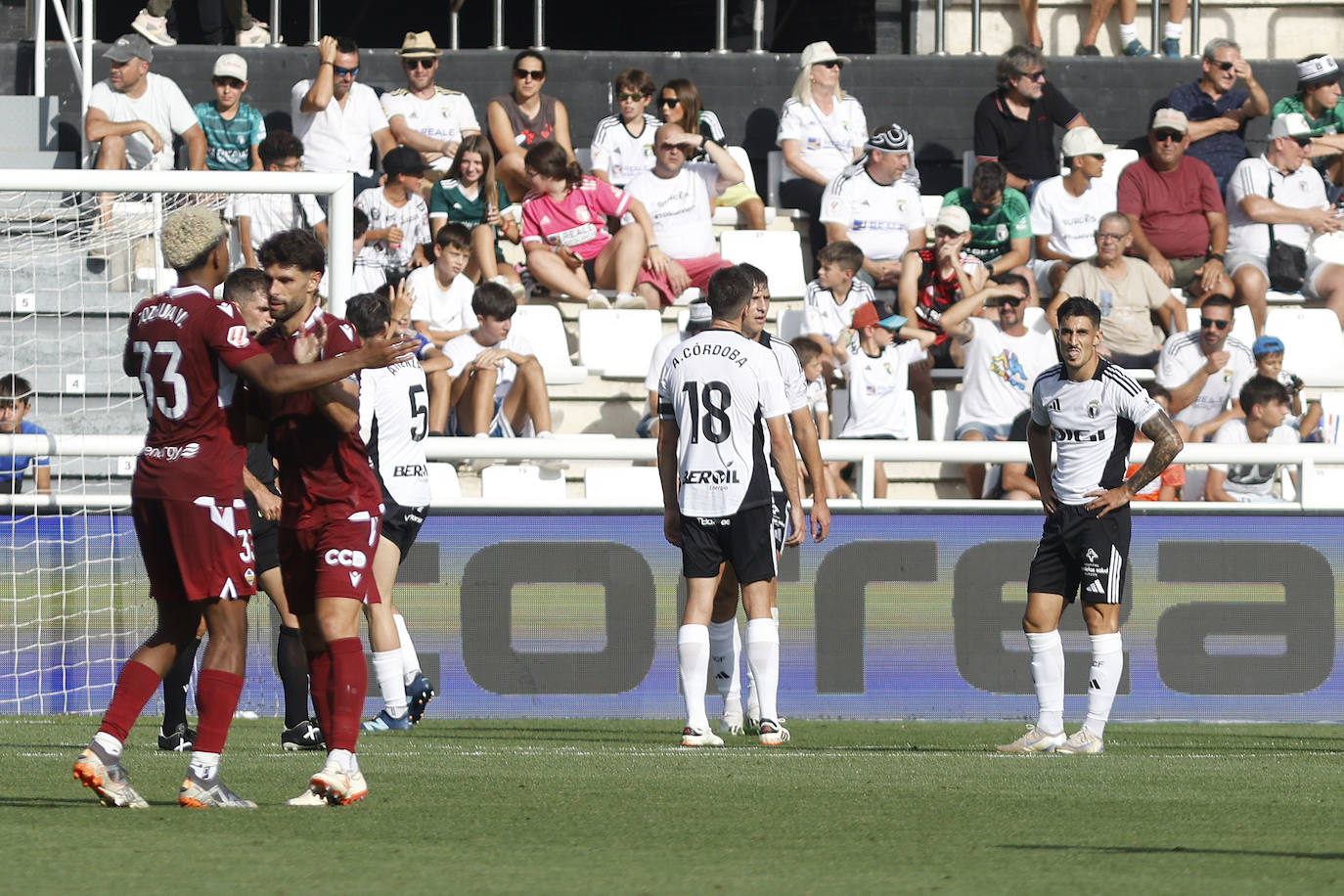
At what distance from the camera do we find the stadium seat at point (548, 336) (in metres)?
14.0

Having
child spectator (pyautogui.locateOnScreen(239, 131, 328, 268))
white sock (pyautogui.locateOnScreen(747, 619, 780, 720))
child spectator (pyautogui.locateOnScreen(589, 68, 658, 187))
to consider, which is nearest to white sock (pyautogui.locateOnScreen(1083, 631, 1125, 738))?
white sock (pyautogui.locateOnScreen(747, 619, 780, 720))

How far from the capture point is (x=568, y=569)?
10688 millimetres

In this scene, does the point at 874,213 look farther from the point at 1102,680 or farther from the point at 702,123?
the point at 1102,680

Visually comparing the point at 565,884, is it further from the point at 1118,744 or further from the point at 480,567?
the point at 480,567

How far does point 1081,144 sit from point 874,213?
1.78 m

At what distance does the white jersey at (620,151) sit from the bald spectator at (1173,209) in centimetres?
377

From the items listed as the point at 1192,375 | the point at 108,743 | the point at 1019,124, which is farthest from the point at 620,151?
the point at 108,743

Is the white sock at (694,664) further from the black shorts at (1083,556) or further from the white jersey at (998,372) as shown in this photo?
the white jersey at (998,372)

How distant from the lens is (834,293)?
46.2ft

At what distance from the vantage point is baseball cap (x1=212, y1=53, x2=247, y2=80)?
15141 millimetres

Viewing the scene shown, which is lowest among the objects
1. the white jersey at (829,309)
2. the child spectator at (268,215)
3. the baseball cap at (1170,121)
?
the white jersey at (829,309)

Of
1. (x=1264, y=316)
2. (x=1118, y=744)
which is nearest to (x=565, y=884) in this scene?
(x=1118, y=744)

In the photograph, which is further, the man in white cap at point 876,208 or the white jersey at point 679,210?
the man in white cap at point 876,208

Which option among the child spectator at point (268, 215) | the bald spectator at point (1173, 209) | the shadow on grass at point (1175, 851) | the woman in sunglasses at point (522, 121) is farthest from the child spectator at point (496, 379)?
the shadow on grass at point (1175, 851)
